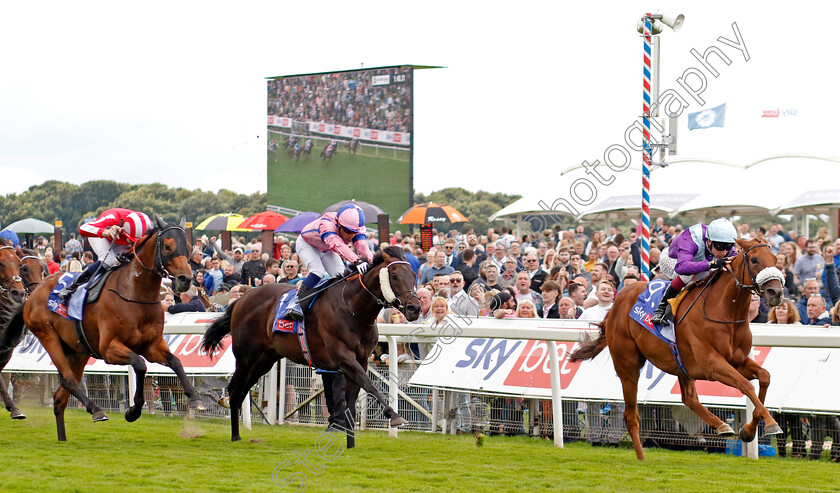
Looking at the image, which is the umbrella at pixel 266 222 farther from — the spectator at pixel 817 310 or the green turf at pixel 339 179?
the spectator at pixel 817 310

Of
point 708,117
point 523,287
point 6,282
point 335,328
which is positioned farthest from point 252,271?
point 708,117

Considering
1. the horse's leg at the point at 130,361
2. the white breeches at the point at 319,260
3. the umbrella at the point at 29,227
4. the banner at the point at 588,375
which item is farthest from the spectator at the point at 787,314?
the umbrella at the point at 29,227

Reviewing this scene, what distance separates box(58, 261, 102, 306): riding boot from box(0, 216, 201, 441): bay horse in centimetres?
17

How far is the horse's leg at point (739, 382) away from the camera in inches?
220

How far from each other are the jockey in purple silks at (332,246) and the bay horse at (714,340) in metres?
1.88

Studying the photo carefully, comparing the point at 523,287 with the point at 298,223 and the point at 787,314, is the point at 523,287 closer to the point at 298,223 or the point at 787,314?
the point at 787,314

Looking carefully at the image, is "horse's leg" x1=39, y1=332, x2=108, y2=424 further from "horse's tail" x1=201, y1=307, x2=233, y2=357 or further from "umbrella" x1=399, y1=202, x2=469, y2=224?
"umbrella" x1=399, y1=202, x2=469, y2=224

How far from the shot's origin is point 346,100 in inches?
987

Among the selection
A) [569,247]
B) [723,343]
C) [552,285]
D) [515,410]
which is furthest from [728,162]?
[723,343]

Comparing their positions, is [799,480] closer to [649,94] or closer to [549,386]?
[549,386]

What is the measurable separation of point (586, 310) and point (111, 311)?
12.7ft

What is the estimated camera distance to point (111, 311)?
7184mm

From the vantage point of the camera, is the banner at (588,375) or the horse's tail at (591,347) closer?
the banner at (588,375)

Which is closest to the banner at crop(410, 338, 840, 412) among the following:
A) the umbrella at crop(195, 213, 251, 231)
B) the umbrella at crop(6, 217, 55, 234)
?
the umbrella at crop(195, 213, 251, 231)
